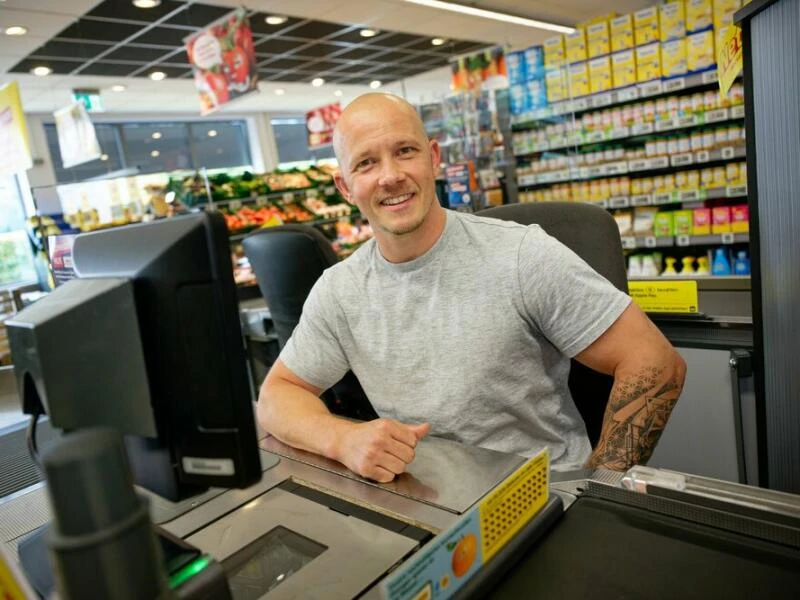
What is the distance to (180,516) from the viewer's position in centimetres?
96

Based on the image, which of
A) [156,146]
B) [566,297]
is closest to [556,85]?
[566,297]

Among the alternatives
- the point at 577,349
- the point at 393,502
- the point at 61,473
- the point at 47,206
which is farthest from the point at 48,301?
the point at 47,206

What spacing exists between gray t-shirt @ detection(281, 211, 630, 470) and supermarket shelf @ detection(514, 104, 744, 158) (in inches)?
124

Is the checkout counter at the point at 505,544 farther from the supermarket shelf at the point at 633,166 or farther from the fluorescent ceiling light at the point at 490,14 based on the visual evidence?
the fluorescent ceiling light at the point at 490,14

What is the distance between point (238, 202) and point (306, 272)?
7.78ft

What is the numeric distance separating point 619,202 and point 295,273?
2.87m

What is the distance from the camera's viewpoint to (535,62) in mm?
4660

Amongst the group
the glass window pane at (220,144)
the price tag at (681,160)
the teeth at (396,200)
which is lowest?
the price tag at (681,160)

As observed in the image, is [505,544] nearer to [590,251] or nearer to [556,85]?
[590,251]

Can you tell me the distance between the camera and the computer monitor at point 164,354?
0.63 meters

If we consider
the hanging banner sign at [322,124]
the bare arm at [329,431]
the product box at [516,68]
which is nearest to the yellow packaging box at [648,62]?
the product box at [516,68]

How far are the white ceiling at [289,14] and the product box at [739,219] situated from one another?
8.32ft

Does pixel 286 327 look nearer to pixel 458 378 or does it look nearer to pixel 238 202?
pixel 458 378

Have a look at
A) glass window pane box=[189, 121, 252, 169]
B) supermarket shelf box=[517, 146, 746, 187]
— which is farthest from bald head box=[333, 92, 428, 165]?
glass window pane box=[189, 121, 252, 169]
